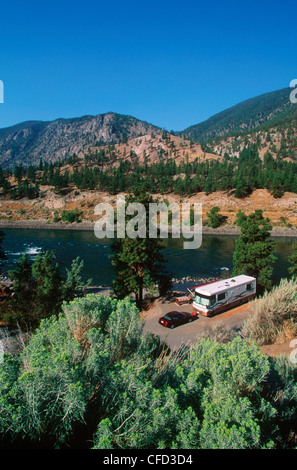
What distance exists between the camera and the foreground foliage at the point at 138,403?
3555mm

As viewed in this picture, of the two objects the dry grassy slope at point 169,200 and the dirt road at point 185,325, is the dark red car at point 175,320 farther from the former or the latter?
the dry grassy slope at point 169,200

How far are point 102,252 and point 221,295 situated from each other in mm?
30049

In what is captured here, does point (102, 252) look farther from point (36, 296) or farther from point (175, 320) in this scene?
point (36, 296)

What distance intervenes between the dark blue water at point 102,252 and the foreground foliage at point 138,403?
20109mm

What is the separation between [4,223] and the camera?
74.2 meters

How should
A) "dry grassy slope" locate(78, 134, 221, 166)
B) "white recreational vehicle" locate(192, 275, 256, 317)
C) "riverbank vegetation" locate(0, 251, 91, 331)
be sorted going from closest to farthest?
"riverbank vegetation" locate(0, 251, 91, 331) < "white recreational vehicle" locate(192, 275, 256, 317) < "dry grassy slope" locate(78, 134, 221, 166)

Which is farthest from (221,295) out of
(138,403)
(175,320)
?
(138,403)

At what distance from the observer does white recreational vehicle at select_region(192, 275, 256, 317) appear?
17.4 metres

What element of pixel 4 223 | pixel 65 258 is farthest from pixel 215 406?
pixel 4 223

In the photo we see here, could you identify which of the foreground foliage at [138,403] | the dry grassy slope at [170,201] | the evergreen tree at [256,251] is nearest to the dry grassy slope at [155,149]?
the dry grassy slope at [170,201]

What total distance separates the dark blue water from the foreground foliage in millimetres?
20109

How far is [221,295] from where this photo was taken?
17844 mm

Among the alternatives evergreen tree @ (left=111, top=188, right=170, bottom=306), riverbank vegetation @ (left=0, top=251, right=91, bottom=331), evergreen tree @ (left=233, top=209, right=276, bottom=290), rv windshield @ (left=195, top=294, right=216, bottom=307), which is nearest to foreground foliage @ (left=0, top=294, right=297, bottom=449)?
riverbank vegetation @ (left=0, top=251, right=91, bottom=331)

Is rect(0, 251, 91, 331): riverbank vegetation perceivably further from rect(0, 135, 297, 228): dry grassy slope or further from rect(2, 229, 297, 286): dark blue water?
rect(0, 135, 297, 228): dry grassy slope
